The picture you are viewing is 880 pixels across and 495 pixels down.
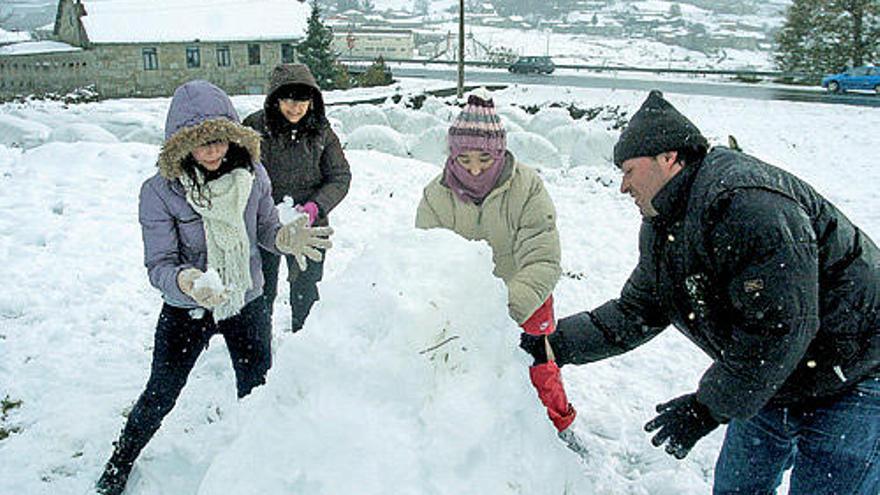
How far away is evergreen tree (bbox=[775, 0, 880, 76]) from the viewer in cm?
3031

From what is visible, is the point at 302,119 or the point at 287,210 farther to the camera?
the point at 302,119

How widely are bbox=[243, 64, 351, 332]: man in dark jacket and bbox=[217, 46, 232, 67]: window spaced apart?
36.3 metres

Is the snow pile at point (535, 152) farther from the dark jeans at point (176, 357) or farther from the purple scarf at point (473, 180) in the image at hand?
the dark jeans at point (176, 357)

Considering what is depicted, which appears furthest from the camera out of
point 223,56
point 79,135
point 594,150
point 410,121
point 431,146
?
point 223,56

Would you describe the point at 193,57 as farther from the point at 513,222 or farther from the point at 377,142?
the point at 513,222

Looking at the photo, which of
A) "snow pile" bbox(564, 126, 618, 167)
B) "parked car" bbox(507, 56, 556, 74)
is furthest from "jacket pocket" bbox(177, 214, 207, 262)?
"parked car" bbox(507, 56, 556, 74)

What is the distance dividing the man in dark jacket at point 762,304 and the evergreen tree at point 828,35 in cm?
3445

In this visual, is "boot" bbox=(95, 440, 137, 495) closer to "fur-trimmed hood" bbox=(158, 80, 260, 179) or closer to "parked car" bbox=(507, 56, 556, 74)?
"fur-trimmed hood" bbox=(158, 80, 260, 179)

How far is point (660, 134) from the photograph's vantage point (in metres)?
2.22

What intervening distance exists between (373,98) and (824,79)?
18679 mm

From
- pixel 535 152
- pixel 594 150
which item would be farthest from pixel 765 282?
pixel 594 150

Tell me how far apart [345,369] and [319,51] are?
31.0 m

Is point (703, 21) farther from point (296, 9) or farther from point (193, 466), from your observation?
point (193, 466)

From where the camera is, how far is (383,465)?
1816mm
